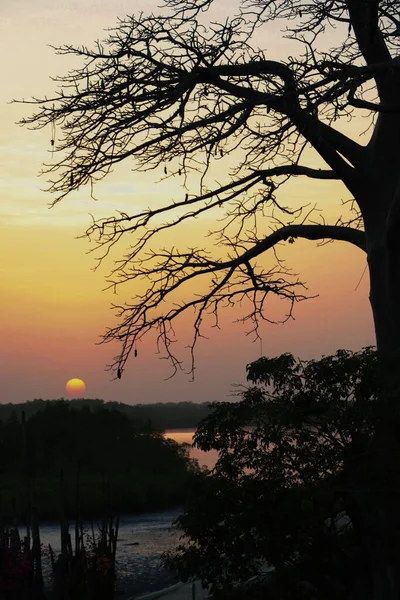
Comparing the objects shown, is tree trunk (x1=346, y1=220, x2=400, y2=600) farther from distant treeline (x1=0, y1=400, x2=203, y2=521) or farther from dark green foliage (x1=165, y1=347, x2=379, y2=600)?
distant treeline (x1=0, y1=400, x2=203, y2=521)

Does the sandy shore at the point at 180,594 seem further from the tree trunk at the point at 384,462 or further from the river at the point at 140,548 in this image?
the tree trunk at the point at 384,462

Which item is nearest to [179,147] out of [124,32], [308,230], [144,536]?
[124,32]

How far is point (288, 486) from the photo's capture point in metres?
8.70

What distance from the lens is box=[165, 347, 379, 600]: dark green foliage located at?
8.51m

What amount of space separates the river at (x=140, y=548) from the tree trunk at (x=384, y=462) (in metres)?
Answer: 5.09

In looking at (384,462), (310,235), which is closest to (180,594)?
Answer: (310,235)

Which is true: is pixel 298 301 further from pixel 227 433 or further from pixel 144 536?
pixel 144 536

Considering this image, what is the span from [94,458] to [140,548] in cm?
1760

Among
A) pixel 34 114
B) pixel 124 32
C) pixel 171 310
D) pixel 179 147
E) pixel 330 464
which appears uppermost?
pixel 124 32

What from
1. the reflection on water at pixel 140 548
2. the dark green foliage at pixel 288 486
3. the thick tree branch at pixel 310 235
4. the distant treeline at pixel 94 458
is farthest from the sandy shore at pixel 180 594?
the distant treeline at pixel 94 458

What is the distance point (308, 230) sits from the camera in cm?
1270

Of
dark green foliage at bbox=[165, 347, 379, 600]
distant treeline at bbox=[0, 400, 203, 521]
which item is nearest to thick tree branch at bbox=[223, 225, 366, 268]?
dark green foliage at bbox=[165, 347, 379, 600]

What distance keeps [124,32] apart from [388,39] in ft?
10.9

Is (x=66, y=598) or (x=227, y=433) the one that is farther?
(x=66, y=598)
